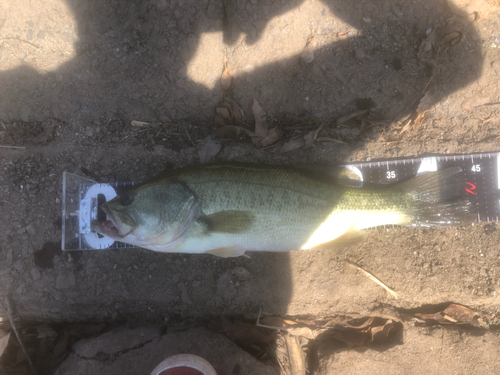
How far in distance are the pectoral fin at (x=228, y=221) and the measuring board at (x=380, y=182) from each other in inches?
55.2

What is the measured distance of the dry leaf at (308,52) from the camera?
3.60 meters

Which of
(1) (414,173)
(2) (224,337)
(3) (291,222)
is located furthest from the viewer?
(1) (414,173)

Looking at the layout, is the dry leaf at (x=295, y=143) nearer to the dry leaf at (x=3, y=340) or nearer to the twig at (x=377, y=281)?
the twig at (x=377, y=281)

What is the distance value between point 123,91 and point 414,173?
4221mm

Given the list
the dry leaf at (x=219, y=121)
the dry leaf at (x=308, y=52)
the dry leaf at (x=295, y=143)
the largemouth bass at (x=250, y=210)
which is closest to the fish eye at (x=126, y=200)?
the largemouth bass at (x=250, y=210)

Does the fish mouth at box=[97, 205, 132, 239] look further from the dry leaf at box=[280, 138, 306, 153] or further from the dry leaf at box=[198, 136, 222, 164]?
the dry leaf at box=[280, 138, 306, 153]

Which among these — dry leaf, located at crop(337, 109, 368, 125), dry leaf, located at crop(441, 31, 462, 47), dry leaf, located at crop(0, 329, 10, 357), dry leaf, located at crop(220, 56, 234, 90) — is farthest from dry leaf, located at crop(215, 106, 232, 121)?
dry leaf, located at crop(0, 329, 10, 357)

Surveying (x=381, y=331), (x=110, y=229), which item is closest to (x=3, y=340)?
(x=110, y=229)

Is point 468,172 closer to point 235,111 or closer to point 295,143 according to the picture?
point 295,143

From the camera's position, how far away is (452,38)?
3.52 metres

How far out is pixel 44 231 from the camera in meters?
3.67

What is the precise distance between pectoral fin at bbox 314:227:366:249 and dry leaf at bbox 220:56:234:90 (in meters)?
2.49

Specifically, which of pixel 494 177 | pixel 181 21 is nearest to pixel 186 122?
pixel 181 21

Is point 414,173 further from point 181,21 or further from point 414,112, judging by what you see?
point 181,21
